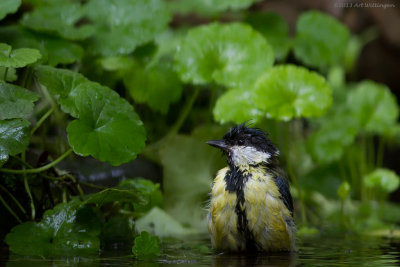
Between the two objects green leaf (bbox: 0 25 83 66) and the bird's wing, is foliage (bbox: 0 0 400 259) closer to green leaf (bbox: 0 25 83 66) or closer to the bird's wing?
green leaf (bbox: 0 25 83 66)

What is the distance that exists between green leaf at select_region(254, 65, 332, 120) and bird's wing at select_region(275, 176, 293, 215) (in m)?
0.71

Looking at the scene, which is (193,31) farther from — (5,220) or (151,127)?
(5,220)

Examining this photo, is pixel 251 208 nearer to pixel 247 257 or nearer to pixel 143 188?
pixel 247 257

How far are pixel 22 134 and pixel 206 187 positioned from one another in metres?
1.87

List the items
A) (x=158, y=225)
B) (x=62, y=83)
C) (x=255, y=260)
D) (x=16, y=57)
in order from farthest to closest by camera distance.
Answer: (x=158, y=225)
(x=62, y=83)
(x=16, y=57)
(x=255, y=260)

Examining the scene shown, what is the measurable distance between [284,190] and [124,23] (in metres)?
1.93

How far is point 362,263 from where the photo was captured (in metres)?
2.67

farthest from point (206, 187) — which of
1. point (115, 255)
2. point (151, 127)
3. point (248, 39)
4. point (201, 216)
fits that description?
point (115, 255)

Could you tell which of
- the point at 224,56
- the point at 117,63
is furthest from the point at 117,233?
the point at 224,56

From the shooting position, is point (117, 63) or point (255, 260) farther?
point (117, 63)

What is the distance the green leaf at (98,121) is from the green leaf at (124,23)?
37.6 inches

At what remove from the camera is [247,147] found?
3.18 metres

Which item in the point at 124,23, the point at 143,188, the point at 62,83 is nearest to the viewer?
the point at 62,83

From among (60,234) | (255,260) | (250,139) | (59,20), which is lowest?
(255,260)
